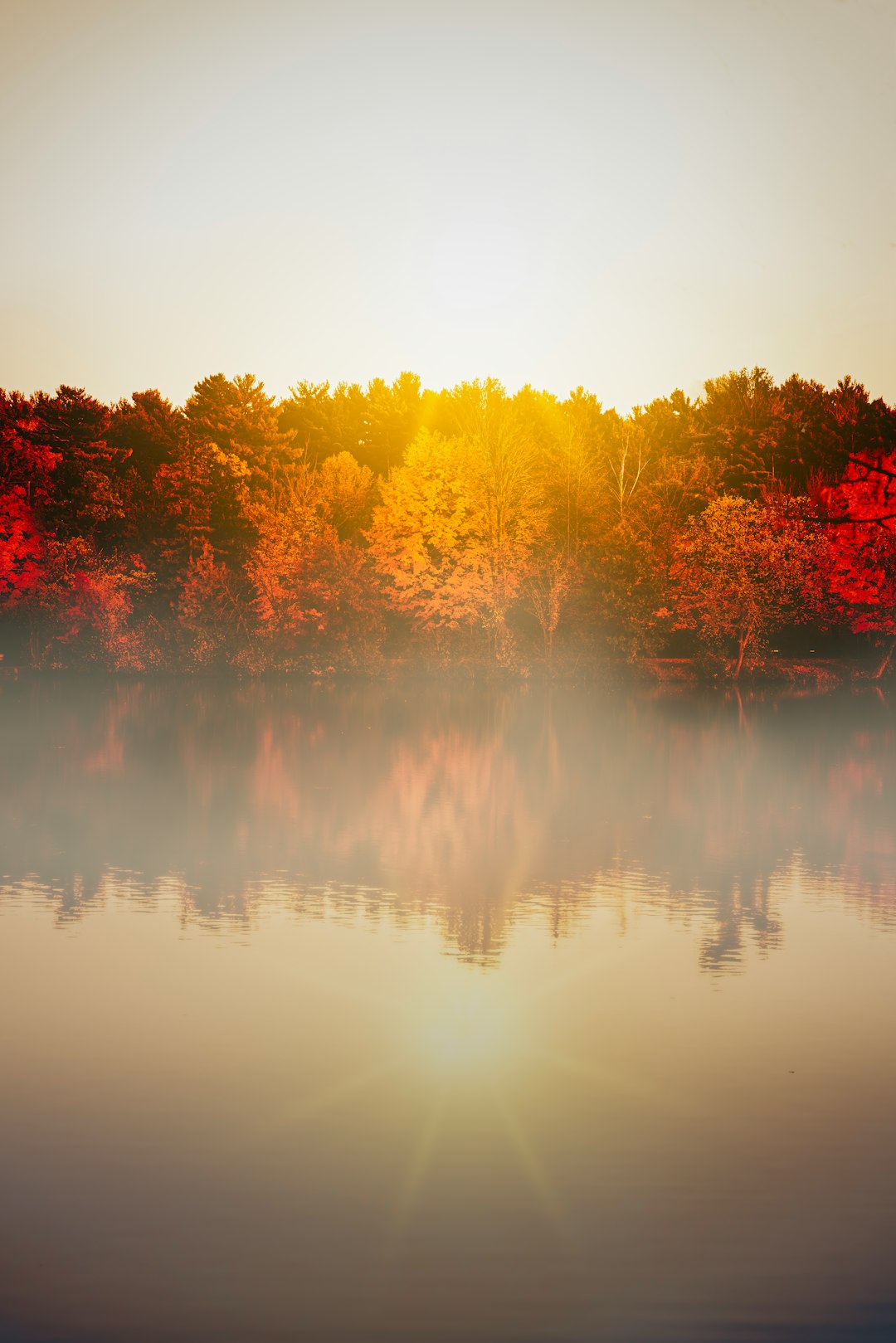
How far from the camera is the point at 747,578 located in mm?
72812

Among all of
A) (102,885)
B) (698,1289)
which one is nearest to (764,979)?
(698,1289)

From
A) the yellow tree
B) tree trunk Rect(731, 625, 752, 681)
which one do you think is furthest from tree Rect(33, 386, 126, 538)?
tree trunk Rect(731, 625, 752, 681)

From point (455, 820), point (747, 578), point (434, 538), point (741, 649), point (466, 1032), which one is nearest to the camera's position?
point (466, 1032)

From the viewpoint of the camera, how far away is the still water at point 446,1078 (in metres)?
6.44

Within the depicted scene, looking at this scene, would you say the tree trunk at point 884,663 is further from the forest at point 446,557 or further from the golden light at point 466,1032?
the golden light at point 466,1032

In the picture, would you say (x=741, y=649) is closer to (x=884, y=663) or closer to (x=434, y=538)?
(x=884, y=663)

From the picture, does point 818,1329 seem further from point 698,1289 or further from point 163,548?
point 163,548

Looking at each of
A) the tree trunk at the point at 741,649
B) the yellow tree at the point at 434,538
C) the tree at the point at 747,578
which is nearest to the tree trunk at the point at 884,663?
the tree at the point at 747,578

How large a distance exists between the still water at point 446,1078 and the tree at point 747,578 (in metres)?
51.8

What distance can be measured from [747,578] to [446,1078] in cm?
6563

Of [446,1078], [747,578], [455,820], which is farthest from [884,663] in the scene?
[446,1078]

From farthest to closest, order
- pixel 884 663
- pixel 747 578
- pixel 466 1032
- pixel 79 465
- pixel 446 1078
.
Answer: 1. pixel 79 465
2. pixel 884 663
3. pixel 747 578
4. pixel 466 1032
5. pixel 446 1078

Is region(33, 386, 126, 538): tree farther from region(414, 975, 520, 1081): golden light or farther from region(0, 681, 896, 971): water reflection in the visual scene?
region(414, 975, 520, 1081): golden light

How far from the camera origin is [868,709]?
54312 mm
